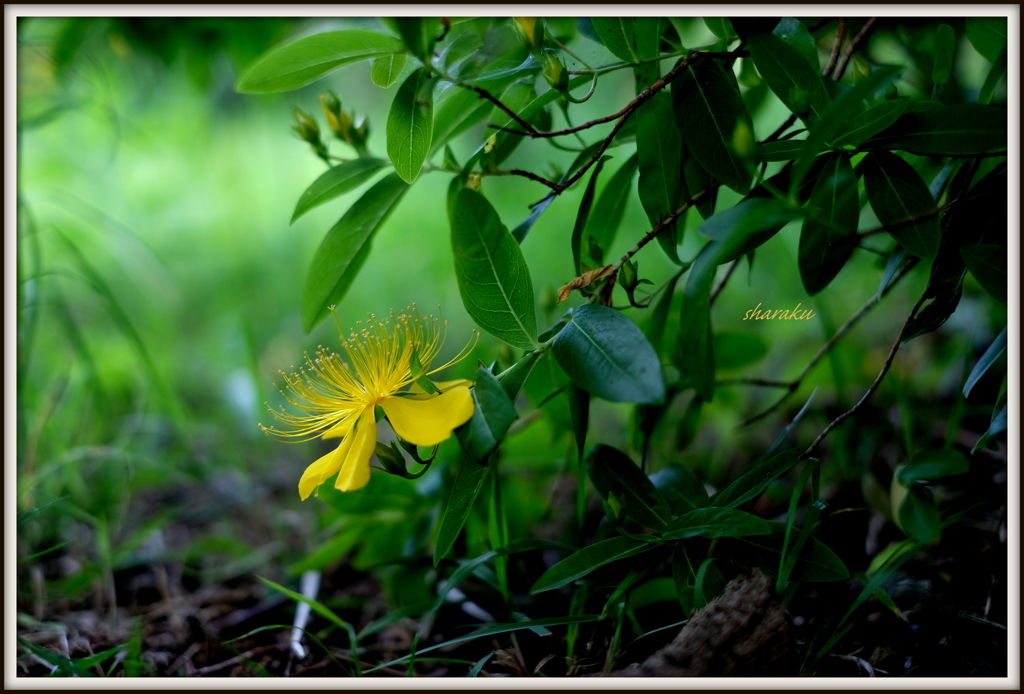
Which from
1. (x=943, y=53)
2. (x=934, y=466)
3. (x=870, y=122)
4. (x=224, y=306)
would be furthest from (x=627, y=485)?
(x=224, y=306)

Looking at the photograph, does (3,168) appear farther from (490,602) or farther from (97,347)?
(97,347)

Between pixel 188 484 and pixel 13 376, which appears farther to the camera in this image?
pixel 188 484

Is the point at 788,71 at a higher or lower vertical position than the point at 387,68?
lower

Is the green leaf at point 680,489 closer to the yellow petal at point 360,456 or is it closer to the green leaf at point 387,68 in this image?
the yellow petal at point 360,456

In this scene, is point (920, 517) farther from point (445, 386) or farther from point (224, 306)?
point (224, 306)

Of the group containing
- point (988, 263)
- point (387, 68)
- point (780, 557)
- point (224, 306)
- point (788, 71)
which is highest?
point (387, 68)

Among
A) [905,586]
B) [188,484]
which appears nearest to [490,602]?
[905,586]

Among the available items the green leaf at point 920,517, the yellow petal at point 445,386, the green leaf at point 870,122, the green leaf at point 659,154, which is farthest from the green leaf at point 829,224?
the yellow petal at point 445,386

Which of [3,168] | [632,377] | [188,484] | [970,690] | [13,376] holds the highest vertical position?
[3,168]
